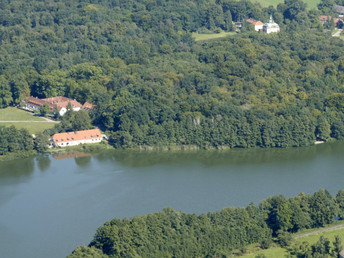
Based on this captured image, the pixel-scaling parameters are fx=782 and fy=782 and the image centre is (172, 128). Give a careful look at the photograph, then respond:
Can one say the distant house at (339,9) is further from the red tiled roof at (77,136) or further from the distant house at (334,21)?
the red tiled roof at (77,136)

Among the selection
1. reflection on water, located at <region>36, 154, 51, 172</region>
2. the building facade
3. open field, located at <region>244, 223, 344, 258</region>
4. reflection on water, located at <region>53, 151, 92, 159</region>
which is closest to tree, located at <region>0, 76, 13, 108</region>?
reflection on water, located at <region>36, 154, 51, 172</region>

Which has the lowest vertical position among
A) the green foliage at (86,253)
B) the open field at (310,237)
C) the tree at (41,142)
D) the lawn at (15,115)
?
the open field at (310,237)

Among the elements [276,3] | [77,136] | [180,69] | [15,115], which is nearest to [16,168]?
[77,136]

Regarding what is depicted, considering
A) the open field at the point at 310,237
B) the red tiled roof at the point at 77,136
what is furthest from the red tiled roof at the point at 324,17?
the open field at the point at 310,237

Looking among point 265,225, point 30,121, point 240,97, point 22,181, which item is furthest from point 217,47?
point 265,225

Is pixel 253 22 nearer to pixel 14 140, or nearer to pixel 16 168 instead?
pixel 14 140

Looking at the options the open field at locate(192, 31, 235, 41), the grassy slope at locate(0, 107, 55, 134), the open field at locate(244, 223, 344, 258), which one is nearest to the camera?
the open field at locate(244, 223, 344, 258)

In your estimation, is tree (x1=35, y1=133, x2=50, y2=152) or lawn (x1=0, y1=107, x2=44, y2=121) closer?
tree (x1=35, y1=133, x2=50, y2=152)

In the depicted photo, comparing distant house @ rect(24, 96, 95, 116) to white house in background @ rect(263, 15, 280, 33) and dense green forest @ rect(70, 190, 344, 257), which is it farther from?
dense green forest @ rect(70, 190, 344, 257)
